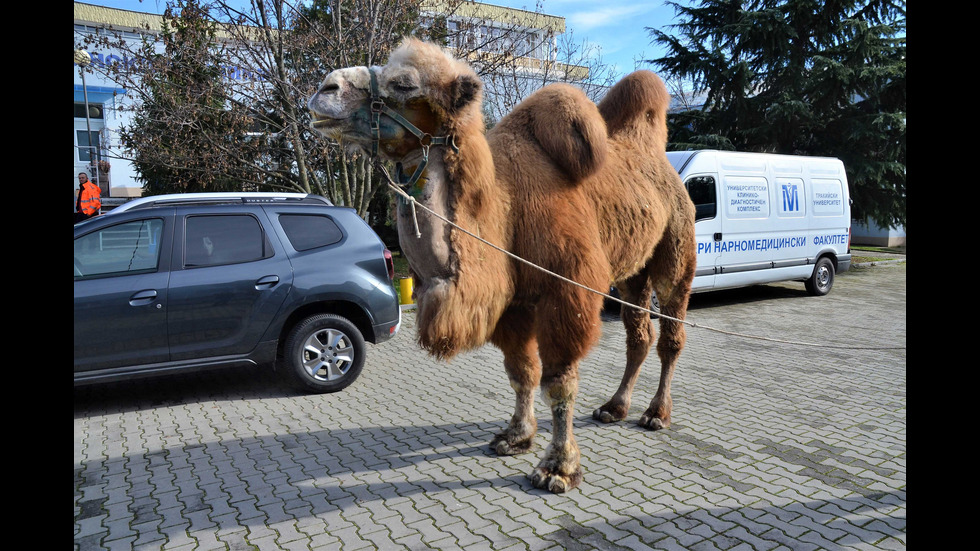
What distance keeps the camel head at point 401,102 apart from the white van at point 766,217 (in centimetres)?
796

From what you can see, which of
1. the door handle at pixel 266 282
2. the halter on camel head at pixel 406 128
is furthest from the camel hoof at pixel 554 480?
the door handle at pixel 266 282

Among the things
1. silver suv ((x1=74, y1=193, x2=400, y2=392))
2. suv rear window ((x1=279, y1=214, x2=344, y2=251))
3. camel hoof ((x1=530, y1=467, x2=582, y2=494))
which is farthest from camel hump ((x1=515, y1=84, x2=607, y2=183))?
suv rear window ((x1=279, y1=214, x2=344, y2=251))

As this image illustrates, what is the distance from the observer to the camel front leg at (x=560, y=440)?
3.99m

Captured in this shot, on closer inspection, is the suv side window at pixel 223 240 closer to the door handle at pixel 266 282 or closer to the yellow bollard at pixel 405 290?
the door handle at pixel 266 282

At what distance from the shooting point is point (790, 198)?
12.3 metres

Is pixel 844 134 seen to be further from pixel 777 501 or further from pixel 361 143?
pixel 361 143

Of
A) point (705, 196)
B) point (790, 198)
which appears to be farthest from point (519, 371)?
point (790, 198)

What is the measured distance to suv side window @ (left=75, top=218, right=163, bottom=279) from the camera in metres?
5.64

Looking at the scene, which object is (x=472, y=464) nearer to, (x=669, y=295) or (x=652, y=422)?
(x=652, y=422)

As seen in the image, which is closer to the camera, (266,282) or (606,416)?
(606,416)

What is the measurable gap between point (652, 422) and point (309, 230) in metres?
3.99

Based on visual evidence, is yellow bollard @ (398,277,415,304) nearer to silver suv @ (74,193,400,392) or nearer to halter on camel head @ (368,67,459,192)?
silver suv @ (74,193,400,392)

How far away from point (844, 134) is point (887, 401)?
14.5m

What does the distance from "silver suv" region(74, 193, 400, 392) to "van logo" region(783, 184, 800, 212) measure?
8732 millimetres
